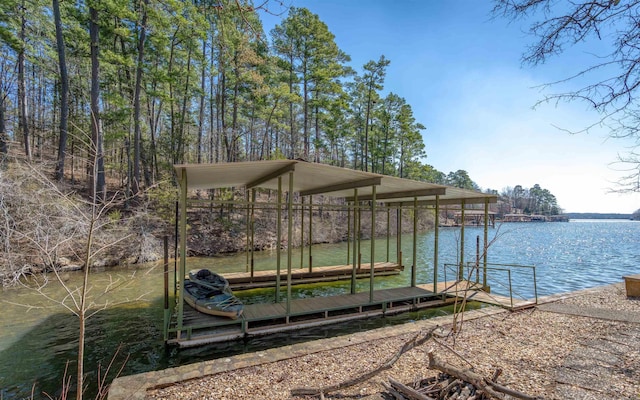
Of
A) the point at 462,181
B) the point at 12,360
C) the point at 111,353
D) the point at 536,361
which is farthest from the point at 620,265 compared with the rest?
the point at 462,181

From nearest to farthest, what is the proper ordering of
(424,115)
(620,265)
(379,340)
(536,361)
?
(536,361) < (379,340) < (620,265) < (424,115)

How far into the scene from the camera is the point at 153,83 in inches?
656

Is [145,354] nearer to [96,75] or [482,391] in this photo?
[482,391]

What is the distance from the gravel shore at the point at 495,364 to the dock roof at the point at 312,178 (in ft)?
10.9

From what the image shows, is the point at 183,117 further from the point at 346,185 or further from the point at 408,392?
the point at 408,392

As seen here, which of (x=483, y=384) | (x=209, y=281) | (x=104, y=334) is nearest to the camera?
(x=483, y=384)

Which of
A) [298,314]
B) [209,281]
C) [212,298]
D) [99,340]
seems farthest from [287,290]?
[99,340]

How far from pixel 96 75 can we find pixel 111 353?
39.8 ft

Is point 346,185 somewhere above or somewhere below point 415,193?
above

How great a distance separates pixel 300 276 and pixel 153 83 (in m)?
13.9

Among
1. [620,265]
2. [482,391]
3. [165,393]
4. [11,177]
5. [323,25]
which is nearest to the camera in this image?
[482,391]

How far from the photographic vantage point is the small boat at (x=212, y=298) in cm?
605

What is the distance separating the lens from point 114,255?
40.2 ft

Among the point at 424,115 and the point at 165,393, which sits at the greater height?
the point at 424,115
